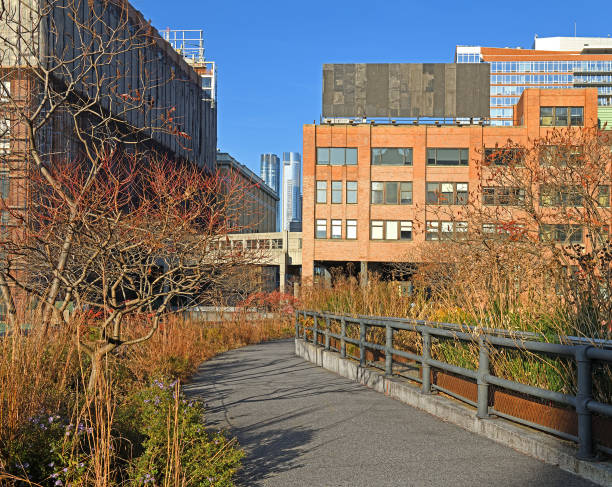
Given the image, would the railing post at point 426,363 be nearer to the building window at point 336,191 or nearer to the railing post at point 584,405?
the railing post at point 584,405

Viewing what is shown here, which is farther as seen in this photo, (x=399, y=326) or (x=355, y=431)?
(x=399, y=326)

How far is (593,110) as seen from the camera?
58.8m

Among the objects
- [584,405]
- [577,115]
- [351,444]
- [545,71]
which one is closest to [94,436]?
[351,444]

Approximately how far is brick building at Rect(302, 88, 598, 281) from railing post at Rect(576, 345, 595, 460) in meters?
53.4

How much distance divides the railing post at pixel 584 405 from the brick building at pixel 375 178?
2103 inches

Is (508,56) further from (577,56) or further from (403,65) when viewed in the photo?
(403,65)

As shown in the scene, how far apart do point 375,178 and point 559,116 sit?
1626 cm

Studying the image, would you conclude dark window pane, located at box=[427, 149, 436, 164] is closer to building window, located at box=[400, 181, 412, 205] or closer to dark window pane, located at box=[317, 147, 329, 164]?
building window, located at box=[400, 181, 412, 205]

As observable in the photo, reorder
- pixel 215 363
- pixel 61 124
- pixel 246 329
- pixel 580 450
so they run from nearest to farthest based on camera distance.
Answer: pixel 580 450 < pixel 215 363 < pixel 246 329 < pixel 61 124

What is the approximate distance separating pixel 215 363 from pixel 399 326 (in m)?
7.58

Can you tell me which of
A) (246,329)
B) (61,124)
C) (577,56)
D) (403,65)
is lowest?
(246,329)

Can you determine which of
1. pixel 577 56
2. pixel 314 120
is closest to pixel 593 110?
pixel 314 120

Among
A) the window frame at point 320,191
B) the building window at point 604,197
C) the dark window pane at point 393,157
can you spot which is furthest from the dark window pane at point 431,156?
the building window at point 604,197

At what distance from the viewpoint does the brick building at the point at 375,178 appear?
59.6 meters
